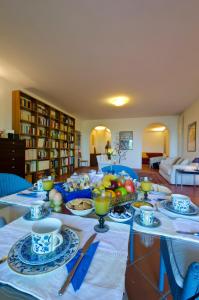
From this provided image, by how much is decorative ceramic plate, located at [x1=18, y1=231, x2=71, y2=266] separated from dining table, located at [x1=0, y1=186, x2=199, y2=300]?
0.04 meters

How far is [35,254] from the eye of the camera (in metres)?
0.52

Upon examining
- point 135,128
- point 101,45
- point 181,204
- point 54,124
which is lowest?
point 181,204

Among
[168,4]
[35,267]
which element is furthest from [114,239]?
[168,4]

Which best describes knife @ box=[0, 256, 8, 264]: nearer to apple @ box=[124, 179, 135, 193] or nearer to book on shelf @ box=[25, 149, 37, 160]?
apple @ box=[124, 179, 135, 193]

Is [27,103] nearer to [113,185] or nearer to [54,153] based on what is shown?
[54,153]

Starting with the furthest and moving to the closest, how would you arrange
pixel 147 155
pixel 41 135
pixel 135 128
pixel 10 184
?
pixel 147 155 → pixel 135 128 → pixel 41 135 → pixel 10 184

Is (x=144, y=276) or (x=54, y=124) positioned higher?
(x=54, y=124)

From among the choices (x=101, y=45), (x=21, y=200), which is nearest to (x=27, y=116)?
(x=101, y=45)

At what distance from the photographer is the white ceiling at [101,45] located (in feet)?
5.79

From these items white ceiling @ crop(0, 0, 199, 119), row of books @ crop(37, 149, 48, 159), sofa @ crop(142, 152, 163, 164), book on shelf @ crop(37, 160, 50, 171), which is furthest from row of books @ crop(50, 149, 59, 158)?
sofa @ crop(142, 152, 163, 164)

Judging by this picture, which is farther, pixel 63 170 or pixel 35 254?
pixel 63 170

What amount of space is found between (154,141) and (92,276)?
12424 millimetres

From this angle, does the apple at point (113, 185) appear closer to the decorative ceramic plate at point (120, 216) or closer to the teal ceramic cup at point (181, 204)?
the decorative ceramic plate at point (120, 216)

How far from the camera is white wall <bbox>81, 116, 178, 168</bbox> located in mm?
7312
